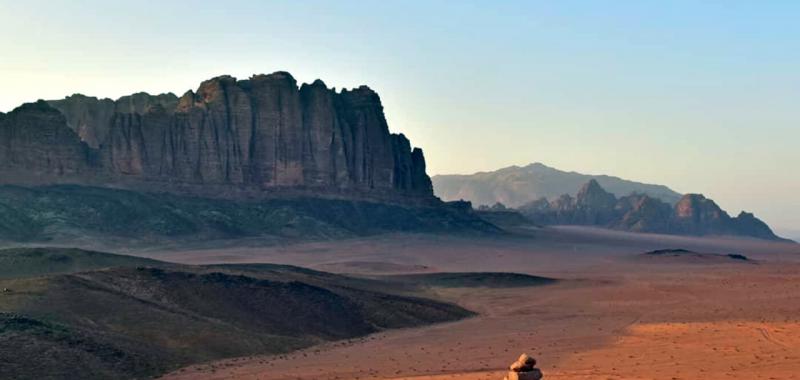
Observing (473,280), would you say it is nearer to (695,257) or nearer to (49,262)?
(49,262)

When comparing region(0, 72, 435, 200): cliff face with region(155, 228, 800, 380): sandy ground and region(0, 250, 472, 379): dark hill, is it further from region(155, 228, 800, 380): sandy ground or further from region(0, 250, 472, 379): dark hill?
region(0, 250, 472, 379): dark hill

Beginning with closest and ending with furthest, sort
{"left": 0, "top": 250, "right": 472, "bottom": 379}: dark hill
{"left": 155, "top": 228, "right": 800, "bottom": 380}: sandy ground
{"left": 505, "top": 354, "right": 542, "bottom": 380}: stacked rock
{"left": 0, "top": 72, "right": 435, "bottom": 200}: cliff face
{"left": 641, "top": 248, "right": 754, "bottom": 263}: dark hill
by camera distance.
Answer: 1. {"left": 505, "top": 354, "right": 542, "bottom": 380}: stacked rock
2. {"left": 0, "top": 250, "right": 472, "bottom": 379}: dark hill
3. {"left": 155, "top": 228, "right": 800, "bottom": 380}: sandy ground
4. {"left": 641, "top": 248, "right": 754, "bottom": 263}: dark hill
5. {"left": 0, "top": 72, "right": 435, "bottom": 200}: cliff face

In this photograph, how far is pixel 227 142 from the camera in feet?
522

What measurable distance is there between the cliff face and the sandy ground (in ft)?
113

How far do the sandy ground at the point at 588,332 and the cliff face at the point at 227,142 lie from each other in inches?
1359

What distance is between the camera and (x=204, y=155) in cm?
15600

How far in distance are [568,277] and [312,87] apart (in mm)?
86970

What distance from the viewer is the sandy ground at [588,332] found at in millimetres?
41000

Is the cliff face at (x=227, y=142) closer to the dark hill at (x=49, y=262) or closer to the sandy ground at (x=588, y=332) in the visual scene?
the sandy ground at (x=588, y=332)

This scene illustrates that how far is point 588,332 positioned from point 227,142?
11391 cm

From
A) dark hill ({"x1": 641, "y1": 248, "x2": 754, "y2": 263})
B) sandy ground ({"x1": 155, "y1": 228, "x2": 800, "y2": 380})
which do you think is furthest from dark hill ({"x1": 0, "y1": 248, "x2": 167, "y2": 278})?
dark hill ({"x1": 641, "y1": 248, "x2": 754, "y2": 263})

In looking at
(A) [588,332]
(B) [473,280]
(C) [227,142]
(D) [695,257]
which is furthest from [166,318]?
→ (D) [695,257]

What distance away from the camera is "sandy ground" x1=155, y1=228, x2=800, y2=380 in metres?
41.0

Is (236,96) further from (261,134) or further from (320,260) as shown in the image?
(320,260)
